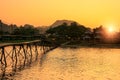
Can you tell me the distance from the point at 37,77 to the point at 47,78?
1.21 meters

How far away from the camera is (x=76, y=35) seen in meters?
185

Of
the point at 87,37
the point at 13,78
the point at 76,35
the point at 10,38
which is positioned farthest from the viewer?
the point at 76,35

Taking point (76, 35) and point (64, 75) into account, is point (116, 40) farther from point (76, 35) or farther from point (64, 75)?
point (64, 75)

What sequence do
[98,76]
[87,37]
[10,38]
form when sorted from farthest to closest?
[87,37], [10,38], [98,76]

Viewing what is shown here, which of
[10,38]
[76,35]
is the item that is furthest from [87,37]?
[10,38]

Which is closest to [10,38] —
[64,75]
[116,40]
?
[116,40]

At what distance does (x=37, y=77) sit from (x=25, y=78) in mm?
1578

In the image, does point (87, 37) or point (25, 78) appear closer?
point (25, 78)

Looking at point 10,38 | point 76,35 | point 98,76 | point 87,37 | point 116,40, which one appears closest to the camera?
point 98,76

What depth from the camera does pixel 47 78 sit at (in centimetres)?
3469

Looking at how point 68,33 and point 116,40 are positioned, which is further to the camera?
point 68,33

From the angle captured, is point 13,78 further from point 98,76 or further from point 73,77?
point 98,76

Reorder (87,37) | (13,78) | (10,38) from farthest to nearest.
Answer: (87,37)
(10,38)
(13,78)

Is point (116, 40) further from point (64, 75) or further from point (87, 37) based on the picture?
point (64, 75)
